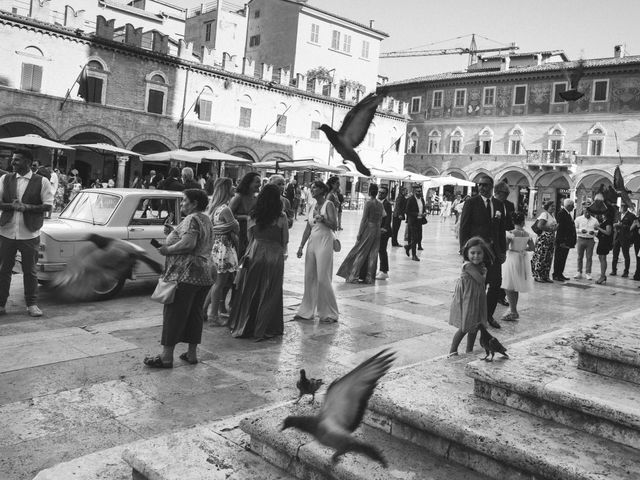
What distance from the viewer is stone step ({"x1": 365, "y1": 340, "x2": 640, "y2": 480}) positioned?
106 inches

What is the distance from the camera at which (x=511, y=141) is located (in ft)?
152

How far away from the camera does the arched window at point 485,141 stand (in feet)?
155

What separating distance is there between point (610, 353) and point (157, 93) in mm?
30845

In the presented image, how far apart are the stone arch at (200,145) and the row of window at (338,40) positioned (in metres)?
15.6

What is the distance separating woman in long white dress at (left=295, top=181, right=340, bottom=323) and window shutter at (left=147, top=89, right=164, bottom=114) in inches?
1036

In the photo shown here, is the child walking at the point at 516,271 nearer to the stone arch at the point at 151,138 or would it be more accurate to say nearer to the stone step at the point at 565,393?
the stone step at the point at 565,393

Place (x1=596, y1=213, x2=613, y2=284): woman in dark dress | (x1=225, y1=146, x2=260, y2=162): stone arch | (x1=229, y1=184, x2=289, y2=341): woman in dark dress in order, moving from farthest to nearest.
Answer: (x1=225, y1=146, x2=260, y2=162): stone arch < (x1=596, y1=213, x2=613, y2=284): woman in dark dress < (x1=229, y1=184, x2=289, y2=341): woman in dark dress

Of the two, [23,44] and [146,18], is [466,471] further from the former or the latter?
[146,18]

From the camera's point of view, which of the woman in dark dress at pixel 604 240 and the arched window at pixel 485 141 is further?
the arched window at pixel 485 141

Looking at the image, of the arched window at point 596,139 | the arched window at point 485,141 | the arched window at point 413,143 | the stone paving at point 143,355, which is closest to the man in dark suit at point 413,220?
the stone paving at point 143,355

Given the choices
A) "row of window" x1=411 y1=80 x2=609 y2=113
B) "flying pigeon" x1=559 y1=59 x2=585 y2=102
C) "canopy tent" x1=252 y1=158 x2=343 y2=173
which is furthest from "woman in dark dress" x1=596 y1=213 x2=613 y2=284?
"row of window" x1=411 y1=80 x2=609 y2=113

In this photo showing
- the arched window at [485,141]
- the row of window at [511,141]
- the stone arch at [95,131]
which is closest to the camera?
the stone arch at [95,131]

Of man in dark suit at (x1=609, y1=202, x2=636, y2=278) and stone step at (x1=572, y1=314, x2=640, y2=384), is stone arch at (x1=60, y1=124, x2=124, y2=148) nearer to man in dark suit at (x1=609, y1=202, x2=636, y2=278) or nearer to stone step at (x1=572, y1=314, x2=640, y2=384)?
man in dark suit at (x1=609, y1=202, x2=636, y2=278)

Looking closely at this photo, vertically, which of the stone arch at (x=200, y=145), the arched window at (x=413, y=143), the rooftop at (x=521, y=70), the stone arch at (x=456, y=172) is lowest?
the stone arch at (x=200, y=145)
